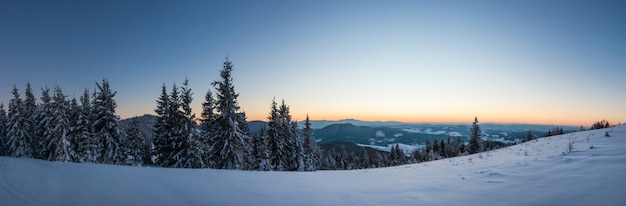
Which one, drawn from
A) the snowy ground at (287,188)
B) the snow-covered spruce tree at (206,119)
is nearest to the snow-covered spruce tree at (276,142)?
the snow-covered spruce tree at (206,119)

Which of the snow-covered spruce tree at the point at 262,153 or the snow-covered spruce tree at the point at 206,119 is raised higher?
the snow-covered spruce tree at the point at 206,119

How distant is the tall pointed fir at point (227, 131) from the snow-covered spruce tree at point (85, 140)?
15.2 meters

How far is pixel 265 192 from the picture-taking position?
530 centimetres

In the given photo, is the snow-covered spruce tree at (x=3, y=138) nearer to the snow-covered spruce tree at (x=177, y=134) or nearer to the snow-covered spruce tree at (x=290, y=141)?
the snow-covered spruce tree at (x=177, y=134)

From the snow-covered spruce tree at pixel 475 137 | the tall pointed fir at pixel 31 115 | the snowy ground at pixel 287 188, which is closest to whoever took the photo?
the snowy ground at pixel 287 188

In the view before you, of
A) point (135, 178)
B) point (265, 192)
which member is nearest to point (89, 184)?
point (135, 178)

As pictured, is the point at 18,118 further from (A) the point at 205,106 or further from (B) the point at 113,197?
(B) the point at 113,197

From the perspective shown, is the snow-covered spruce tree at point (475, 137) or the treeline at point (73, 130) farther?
the snow-covered spruce tree at point (475, 137)

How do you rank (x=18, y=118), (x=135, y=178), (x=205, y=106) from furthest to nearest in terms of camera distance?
(x=18, y=118), (x=205, y=106), (x=135, y=178)

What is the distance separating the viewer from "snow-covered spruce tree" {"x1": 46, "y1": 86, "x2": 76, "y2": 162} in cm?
2722

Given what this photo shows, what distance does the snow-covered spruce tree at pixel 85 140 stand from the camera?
28.1m

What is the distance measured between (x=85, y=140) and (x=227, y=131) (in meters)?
19.3

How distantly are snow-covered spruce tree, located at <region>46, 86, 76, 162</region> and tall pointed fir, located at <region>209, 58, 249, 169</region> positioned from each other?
1731cm

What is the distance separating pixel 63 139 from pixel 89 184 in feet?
107
